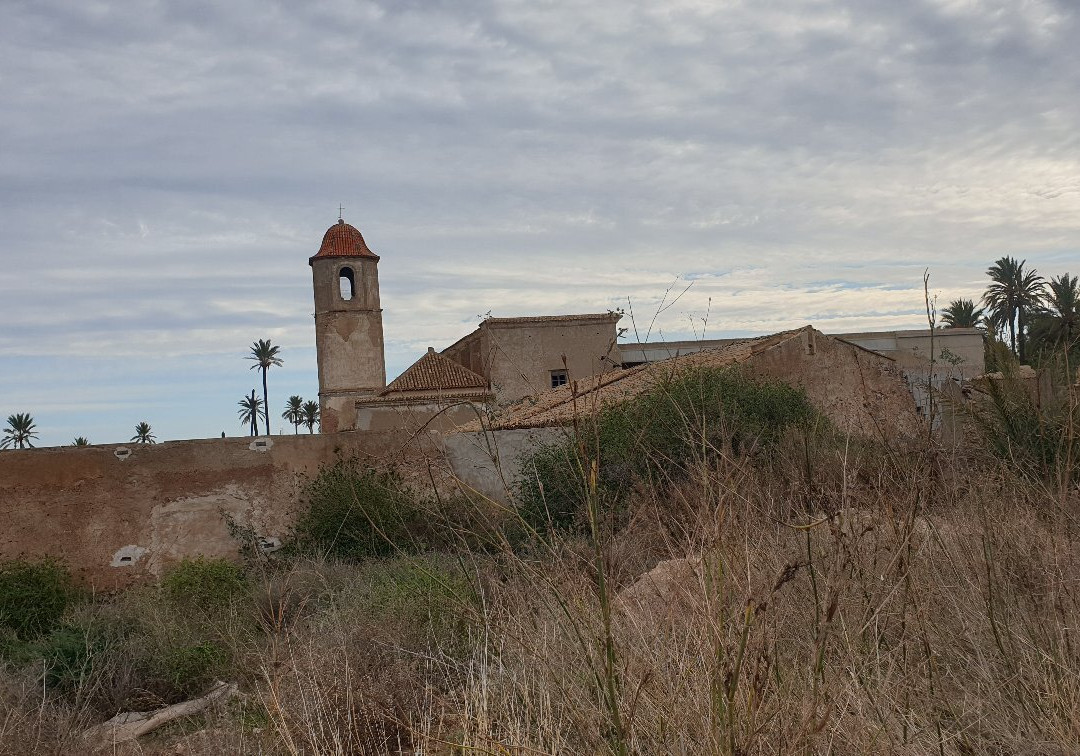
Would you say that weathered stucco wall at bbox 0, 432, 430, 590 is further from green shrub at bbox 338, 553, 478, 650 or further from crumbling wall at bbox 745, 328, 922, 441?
crumbling wall at bbox 745, 328, 922, 441

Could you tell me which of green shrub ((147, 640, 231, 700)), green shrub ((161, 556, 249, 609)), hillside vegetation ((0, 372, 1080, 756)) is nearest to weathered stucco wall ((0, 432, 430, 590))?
green shrub ((161, 556, 249, 609))

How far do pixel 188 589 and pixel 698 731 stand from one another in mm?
11077

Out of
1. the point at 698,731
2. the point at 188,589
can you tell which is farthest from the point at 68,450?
the point at 698,731

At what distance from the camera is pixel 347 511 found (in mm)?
13766

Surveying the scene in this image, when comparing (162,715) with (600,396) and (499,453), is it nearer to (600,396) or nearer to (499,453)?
(499,453)

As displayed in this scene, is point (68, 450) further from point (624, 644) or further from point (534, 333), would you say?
point (534, 333)

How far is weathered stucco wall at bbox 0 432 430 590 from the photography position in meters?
13.6

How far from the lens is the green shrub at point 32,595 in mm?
11906

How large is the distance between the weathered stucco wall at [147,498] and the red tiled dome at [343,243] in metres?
20.5

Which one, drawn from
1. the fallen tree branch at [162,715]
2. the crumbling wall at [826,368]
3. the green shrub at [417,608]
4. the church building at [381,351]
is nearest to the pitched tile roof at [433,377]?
the church building at [381,351]

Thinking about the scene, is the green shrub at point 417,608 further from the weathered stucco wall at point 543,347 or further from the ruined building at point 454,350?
the weathered stucco wall at point 543,347

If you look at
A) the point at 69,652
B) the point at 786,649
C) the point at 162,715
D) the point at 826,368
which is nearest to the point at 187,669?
the point at 162,715

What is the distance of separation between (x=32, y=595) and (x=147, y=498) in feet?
6.87

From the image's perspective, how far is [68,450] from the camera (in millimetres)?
13922
